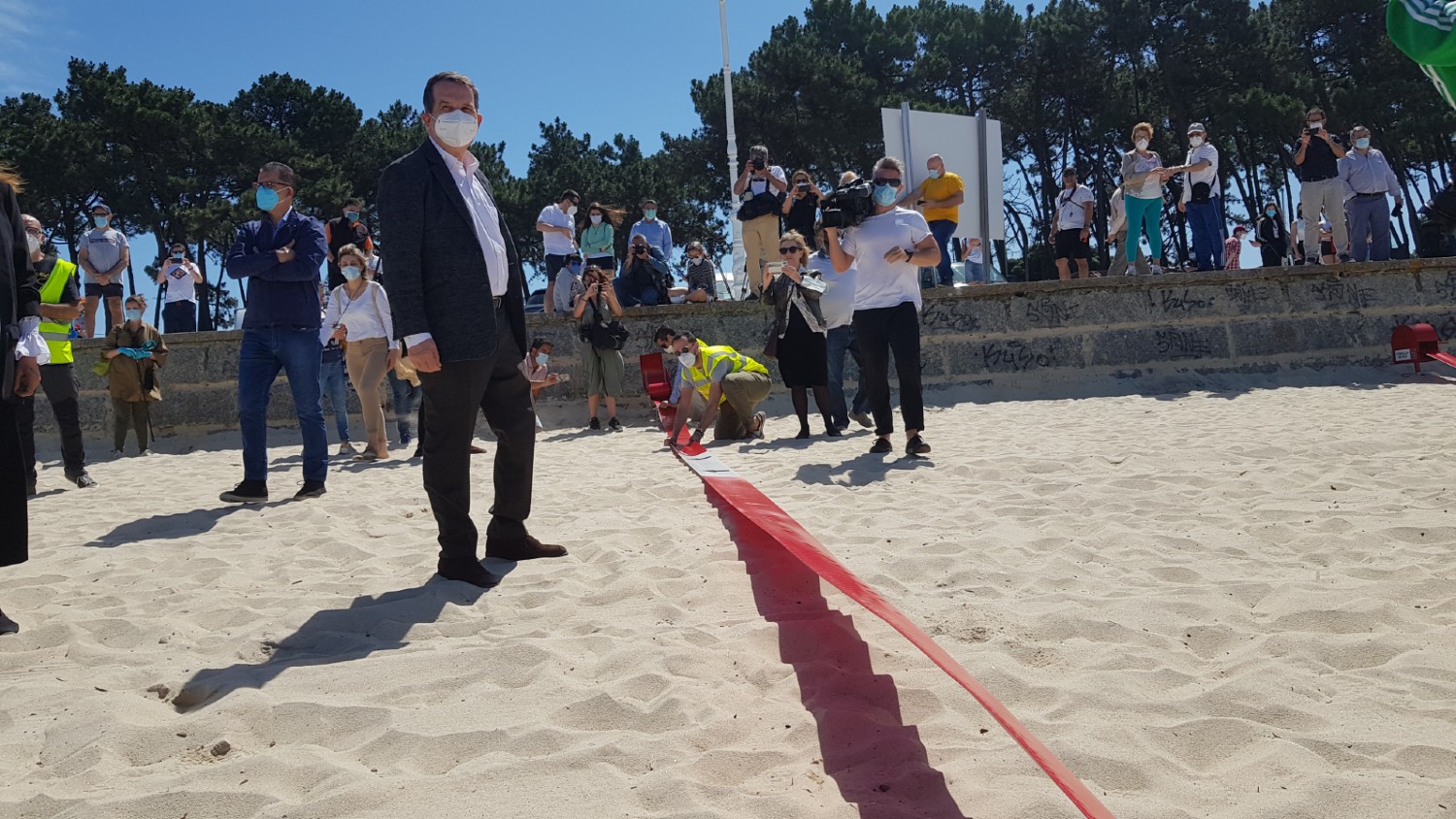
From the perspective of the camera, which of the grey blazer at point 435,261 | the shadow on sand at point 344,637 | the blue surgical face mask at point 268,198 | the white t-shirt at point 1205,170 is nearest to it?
the shadow on sand at point 344,637

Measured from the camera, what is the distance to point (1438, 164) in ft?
104

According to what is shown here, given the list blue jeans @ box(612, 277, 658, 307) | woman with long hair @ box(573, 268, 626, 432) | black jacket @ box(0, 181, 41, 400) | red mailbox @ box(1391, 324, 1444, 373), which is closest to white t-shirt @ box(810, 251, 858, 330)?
woman with long hair @ box(573, 268, 626, 432)

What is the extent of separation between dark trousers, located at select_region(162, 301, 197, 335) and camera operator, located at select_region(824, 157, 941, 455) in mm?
9676

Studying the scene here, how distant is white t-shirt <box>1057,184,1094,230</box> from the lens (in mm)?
12352

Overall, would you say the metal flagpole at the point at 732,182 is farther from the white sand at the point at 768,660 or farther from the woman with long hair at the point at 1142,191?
the white sand at the point at 768,660

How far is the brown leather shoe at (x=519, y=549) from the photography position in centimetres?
416

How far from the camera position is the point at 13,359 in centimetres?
348

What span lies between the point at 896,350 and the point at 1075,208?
7025 millimetres

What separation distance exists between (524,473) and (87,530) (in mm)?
2704

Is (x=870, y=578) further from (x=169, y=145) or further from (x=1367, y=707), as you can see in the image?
(x=169, y=145)

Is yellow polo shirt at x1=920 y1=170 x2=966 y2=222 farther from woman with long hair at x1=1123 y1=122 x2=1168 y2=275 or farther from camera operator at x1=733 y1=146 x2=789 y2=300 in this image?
woman with long hair at x1=1123 y1=122 x2=1168 y2=275

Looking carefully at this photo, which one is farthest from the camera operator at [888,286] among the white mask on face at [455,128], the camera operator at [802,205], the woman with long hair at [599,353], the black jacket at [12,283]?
the black jacket at [12,283]

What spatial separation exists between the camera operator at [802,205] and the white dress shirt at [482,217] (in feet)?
21.9

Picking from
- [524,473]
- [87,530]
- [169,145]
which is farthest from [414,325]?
[169,145]
